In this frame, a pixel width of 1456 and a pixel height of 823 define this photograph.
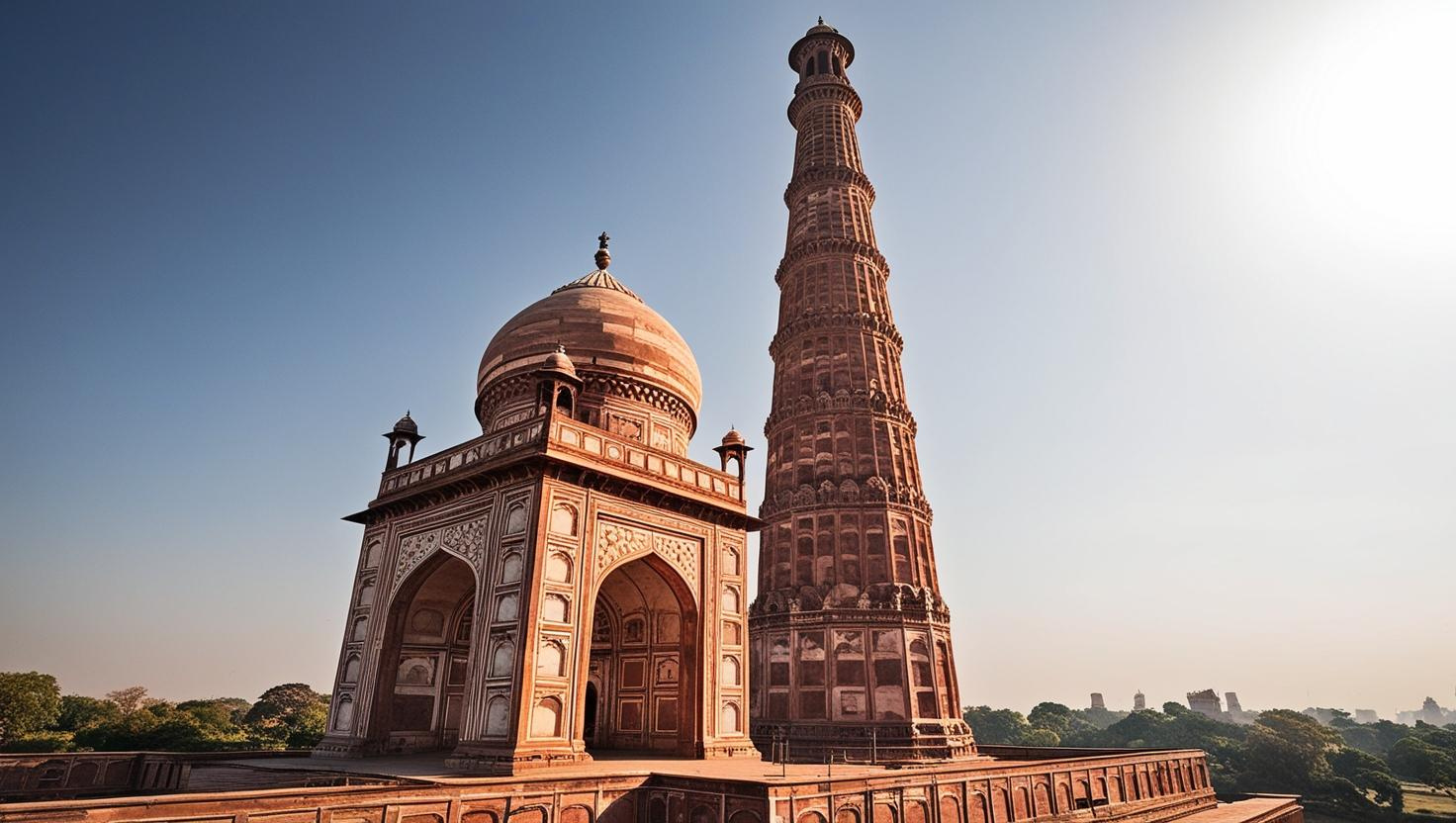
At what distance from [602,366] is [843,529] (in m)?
11.9

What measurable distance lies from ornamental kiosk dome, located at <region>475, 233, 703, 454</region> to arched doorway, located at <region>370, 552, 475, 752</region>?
468cm

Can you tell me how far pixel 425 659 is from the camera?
18.8 meters

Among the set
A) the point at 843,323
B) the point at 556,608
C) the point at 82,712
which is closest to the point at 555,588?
the point at 556,608

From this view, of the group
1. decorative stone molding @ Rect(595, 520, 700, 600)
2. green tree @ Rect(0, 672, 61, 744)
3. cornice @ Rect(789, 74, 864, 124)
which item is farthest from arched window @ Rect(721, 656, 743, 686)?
green tree @ Rect(0, 672, 61, 744)

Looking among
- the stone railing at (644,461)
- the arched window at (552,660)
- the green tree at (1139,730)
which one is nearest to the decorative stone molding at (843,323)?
the stone railing at (644,461)

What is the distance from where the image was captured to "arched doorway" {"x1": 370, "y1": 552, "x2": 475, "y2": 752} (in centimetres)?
1788

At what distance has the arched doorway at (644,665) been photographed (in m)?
18.0

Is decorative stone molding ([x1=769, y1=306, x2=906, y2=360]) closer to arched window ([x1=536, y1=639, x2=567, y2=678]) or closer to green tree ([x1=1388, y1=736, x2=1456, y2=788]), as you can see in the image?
arched window ([x1=536, y1=639, x2=567, y2=678])

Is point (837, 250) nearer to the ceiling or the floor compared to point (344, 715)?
nearer to the ceiling

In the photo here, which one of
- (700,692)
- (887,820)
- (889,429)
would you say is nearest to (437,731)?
(700,692)

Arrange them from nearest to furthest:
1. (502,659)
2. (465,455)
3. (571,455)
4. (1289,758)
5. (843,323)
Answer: (502,659)
(571,455)
(465,455)
(843,323)
(1289,758)

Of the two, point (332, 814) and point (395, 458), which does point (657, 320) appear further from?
point (332, 814)

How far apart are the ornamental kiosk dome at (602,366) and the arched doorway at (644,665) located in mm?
4055

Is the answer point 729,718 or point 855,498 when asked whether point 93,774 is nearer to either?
point 729,718
